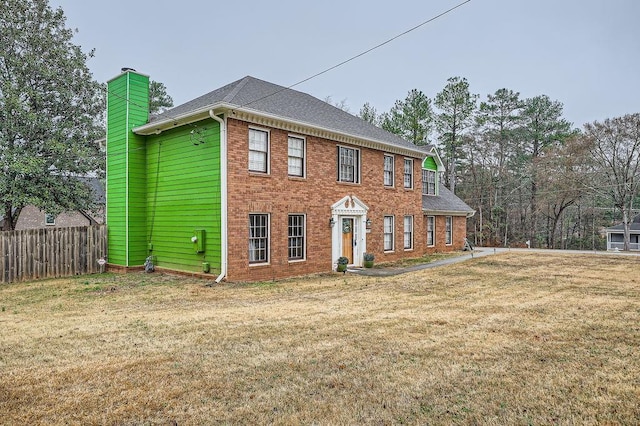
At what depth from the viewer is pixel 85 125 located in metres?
20.2

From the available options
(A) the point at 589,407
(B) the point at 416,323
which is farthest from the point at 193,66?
(A) the point at 589,407

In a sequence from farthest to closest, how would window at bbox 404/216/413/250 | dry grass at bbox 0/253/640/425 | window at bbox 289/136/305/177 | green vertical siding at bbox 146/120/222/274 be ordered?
window at bbox 404/216/413/250 < window at bbox 289/136/305/177 < green vertical siding at bbox 146/120/222/274 < dry grass at bbox 0/253/640/425

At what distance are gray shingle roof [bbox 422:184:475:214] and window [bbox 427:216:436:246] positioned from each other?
707mm

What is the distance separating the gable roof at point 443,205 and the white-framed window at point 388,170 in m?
4.68

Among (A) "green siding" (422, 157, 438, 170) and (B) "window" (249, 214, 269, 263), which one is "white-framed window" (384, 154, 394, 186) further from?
(B) "window" (249, 214, 269, 263)

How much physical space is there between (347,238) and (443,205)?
33.5ft

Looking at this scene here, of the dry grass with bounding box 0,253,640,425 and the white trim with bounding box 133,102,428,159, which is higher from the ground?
the white trim with bounding box 133,102,428,159

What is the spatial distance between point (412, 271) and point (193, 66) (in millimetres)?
25952

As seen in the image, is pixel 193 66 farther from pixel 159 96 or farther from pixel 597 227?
pixel 597 227

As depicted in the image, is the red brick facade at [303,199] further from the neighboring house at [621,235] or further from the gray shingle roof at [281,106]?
the neighboring house at [621,235]

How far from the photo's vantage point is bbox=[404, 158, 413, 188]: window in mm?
18922

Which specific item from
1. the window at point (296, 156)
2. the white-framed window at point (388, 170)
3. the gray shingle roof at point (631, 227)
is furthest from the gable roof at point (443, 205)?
the gray shingle roof at point (631, 227)

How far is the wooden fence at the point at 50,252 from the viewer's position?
1222 centimetres

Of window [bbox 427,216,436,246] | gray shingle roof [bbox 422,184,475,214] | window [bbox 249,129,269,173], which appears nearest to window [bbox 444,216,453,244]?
gray shingle roof [bbox 422,184,475,214]
